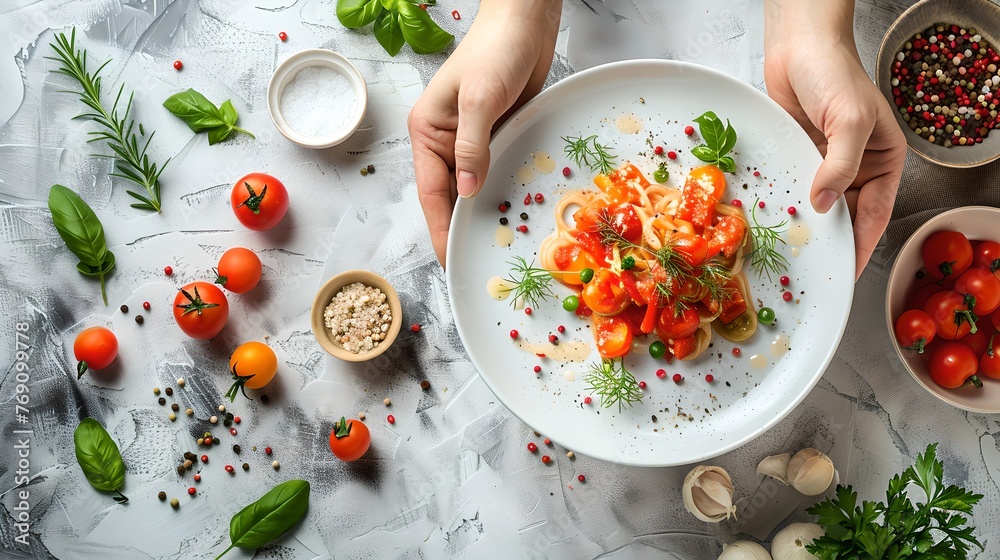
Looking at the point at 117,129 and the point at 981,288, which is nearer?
the point at 981,288

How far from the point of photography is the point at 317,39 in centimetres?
291

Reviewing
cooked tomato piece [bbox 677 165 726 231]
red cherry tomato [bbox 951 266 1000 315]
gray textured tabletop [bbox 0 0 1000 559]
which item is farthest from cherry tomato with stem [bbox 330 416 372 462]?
red cherry tomato [bbox 951 266 1000 315]

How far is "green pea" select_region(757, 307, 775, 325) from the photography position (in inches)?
96.4

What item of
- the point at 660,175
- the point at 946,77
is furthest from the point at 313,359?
the point at 946,77

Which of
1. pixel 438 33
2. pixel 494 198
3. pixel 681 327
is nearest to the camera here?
pixel 681 327

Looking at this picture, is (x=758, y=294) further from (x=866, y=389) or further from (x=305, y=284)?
(x=305, y=284)

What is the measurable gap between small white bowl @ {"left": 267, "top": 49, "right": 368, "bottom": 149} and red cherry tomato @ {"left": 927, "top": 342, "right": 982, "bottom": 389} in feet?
8.08

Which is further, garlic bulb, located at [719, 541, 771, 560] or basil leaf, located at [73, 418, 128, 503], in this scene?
basil leaf, located at [73, 418, 128, 503]

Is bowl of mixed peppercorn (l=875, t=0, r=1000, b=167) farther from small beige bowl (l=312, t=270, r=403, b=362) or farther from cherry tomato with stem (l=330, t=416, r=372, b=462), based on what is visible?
cherry tomato with stem (l=330, t=416, r=372, b=462)

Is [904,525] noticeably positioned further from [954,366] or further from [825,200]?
[825,200]

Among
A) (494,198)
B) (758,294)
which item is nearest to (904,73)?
(758,294)

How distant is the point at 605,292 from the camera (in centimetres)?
238

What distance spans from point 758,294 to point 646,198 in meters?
0.54

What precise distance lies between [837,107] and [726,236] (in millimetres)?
550
